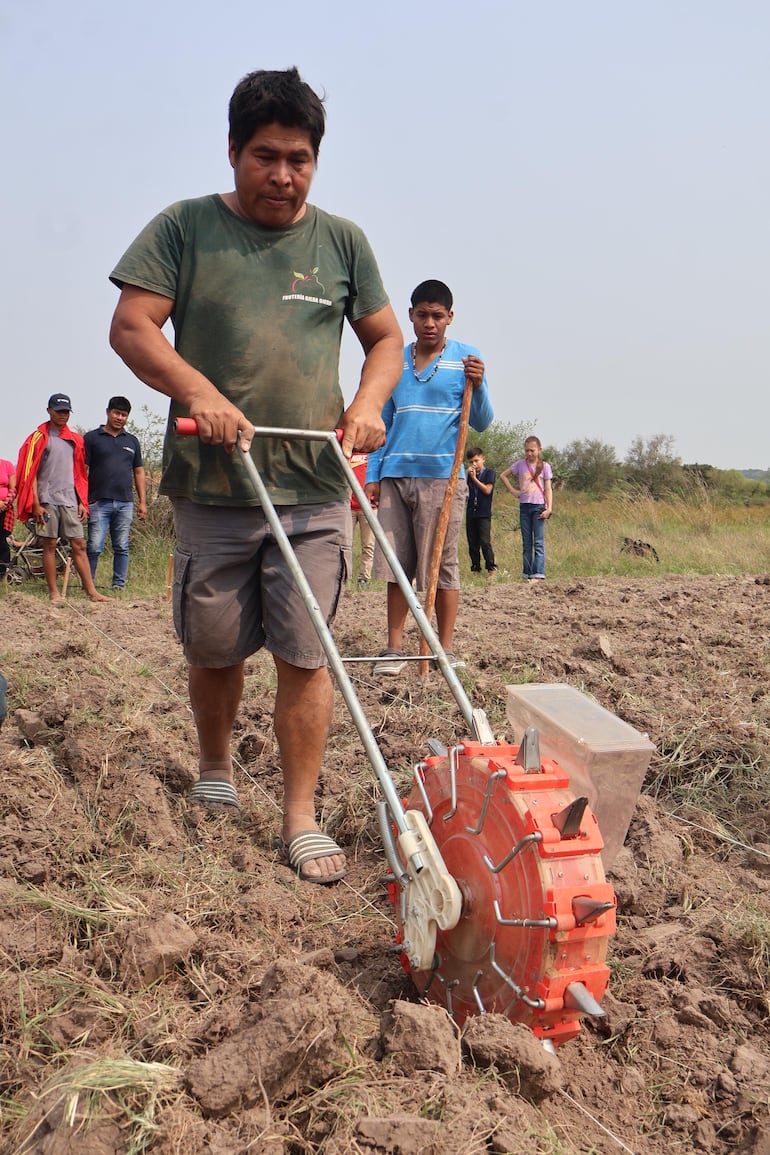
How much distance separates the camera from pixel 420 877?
221cm

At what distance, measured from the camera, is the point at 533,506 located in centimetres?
1129

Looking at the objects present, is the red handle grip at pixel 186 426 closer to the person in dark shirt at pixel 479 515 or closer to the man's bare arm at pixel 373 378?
the man's bare arm at pixel 373 378

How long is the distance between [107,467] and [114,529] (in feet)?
2.21

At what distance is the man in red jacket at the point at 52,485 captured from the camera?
9016mm

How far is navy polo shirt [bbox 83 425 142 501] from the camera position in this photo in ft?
32.4

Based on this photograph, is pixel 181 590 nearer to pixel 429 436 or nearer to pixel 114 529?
pixel 429 436

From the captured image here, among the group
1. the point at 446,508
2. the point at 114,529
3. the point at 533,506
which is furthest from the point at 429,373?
the point at 533,506

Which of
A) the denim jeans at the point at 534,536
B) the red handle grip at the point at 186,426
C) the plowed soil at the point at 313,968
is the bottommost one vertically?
the plowed soil at the point at 313,968

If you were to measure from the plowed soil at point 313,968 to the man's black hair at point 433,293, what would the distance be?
216cm

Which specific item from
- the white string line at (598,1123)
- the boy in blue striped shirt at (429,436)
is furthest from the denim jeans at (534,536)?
the white string line at (598,1123)

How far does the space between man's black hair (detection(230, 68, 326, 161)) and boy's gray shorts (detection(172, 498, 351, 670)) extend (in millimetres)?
1088

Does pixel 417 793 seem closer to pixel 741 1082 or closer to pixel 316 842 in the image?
pixel 316 842

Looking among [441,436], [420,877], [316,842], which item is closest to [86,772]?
[316,842]

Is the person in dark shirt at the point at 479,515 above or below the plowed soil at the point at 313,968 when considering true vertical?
above
